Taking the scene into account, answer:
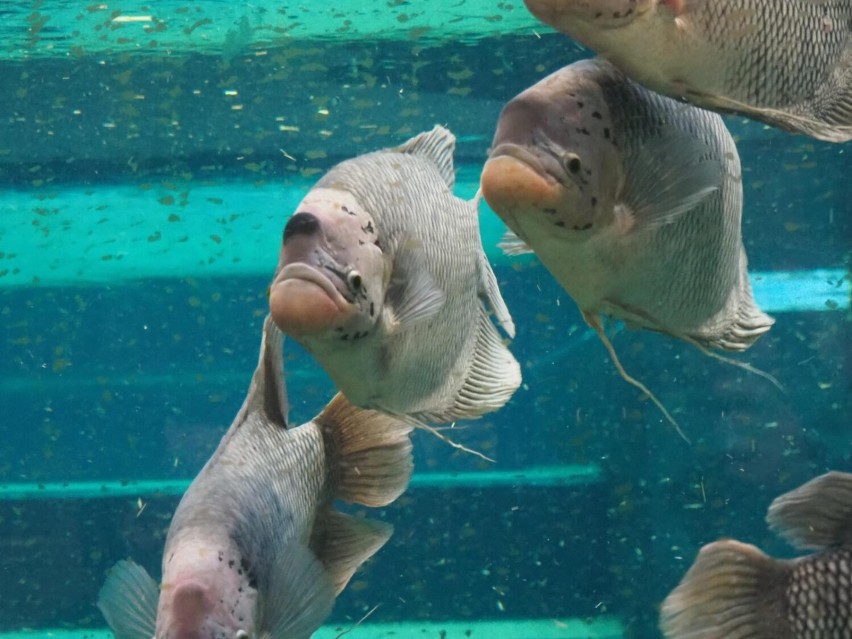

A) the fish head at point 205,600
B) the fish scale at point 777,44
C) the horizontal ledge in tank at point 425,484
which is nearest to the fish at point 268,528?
the fish head at point 205,600

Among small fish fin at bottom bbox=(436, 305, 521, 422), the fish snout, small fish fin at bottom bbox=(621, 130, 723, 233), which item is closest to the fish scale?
small fish fin at bottom bbox=(621, 130, 723, 233)

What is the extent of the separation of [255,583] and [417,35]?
6.78 metres

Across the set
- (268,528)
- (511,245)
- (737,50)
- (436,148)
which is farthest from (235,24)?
(737,50)

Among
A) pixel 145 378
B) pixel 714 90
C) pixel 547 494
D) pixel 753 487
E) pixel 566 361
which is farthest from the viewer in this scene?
pixel 145 378

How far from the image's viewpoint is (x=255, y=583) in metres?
1.92

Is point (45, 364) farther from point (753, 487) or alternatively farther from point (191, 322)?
point (753, 487)

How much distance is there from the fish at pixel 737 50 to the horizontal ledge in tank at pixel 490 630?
5688mm

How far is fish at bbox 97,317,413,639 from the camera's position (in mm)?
1800

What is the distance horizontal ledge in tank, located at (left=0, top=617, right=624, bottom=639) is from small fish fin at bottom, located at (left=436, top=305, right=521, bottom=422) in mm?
4716

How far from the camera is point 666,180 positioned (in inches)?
58.9

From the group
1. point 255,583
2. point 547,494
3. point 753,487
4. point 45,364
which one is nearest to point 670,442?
point 753,487

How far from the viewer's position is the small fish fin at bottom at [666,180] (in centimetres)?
149

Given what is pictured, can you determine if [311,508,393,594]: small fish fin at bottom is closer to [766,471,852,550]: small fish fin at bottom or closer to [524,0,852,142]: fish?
[766,471,852,550]: small fish fin at bottom

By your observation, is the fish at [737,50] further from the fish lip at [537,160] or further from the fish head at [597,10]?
the fish lip at [537,160]
